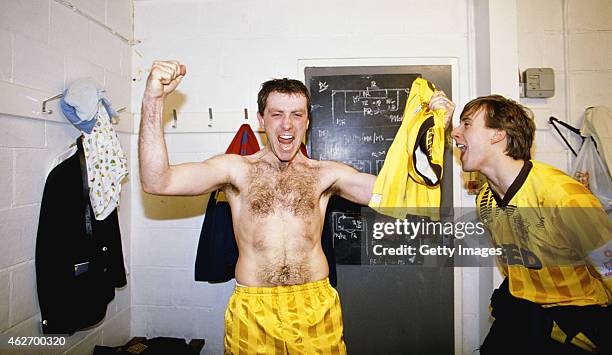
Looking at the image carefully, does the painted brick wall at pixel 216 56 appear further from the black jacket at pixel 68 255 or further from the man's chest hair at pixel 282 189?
the man's chest hair at pixel 282 189

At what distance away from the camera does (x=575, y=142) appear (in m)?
2.26

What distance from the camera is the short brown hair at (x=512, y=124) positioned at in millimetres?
1686

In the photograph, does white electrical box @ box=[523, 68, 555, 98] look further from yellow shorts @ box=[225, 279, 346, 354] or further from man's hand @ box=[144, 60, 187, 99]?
man's hand @ box=[144, 60, 187, 99]

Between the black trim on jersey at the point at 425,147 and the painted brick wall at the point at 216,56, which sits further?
→ the painted brick wall at the point at 216,56

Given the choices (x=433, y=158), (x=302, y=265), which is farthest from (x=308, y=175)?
(x=433, y=158)

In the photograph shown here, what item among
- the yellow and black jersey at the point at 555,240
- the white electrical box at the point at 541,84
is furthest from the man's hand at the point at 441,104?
the white electrical box at the point at 541,84

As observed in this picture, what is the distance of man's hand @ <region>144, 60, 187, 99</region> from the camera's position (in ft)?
4.46

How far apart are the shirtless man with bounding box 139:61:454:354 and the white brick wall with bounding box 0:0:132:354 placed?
0.72 m

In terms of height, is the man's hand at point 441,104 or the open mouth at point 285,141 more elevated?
the man's hand at point 441,104

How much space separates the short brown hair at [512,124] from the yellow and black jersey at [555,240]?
9 centimetres

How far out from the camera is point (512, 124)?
1.70 metres

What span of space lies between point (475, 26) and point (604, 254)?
163 cm

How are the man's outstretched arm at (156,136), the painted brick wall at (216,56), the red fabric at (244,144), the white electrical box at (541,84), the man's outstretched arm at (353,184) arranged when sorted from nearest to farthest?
1. the man's outstretched arm at (156,136)
2. the man's outstretched arm at (353,184)
3. the red fabric at (244,144)
4. the white electrical box at (541,84)
5. the painted brick wall at (216,56)

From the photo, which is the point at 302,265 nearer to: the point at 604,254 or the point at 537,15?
the point at 604,254
